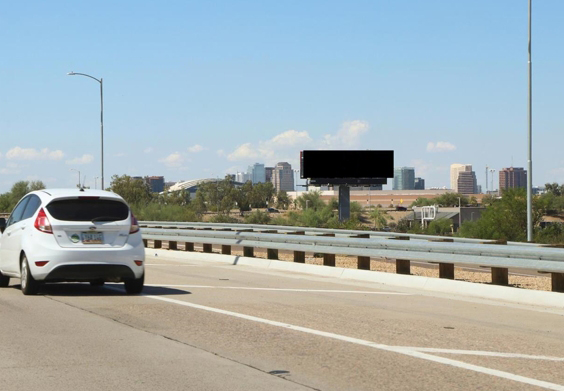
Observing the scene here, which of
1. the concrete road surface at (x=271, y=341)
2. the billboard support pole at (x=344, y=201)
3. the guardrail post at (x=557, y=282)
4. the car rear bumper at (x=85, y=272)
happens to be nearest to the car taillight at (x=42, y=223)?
the car rear bumper at (x=85, y=272)

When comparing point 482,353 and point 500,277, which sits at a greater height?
point 500,277

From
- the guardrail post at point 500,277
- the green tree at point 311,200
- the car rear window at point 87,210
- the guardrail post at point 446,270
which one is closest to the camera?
the car rear window at point 87,210

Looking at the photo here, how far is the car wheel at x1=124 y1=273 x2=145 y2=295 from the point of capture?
52.2ft

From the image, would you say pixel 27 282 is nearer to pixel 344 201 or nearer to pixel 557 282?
pixel 557 282

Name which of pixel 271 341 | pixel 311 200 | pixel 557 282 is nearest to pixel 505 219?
pixel 557 282

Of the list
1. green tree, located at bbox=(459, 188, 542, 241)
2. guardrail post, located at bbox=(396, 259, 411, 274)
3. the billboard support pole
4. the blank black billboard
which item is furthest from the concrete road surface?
the billboard support pole

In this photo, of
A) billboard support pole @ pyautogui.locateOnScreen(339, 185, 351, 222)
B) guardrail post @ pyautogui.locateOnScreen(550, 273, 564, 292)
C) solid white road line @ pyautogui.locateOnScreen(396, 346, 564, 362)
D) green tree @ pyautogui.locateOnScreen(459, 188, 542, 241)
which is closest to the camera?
solid white road line @ pyautogui.locateOnScreen(396, 346, 564, 362)

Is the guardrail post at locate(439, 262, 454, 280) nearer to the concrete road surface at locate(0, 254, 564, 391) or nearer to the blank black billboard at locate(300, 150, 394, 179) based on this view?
the concrete road surface at locate(0, 254, 564, 391)

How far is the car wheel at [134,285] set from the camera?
15898 millimetres

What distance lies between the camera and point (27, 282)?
614 inches

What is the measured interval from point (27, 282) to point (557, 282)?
28.7 ft

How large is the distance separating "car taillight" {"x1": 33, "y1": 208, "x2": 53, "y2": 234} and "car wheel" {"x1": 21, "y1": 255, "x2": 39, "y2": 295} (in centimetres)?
62

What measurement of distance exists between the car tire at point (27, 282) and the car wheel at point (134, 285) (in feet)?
4.83

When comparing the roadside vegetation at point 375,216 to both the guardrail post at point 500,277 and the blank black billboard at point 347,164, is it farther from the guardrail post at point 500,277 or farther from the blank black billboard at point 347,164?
the guardrail post at point 500,277
